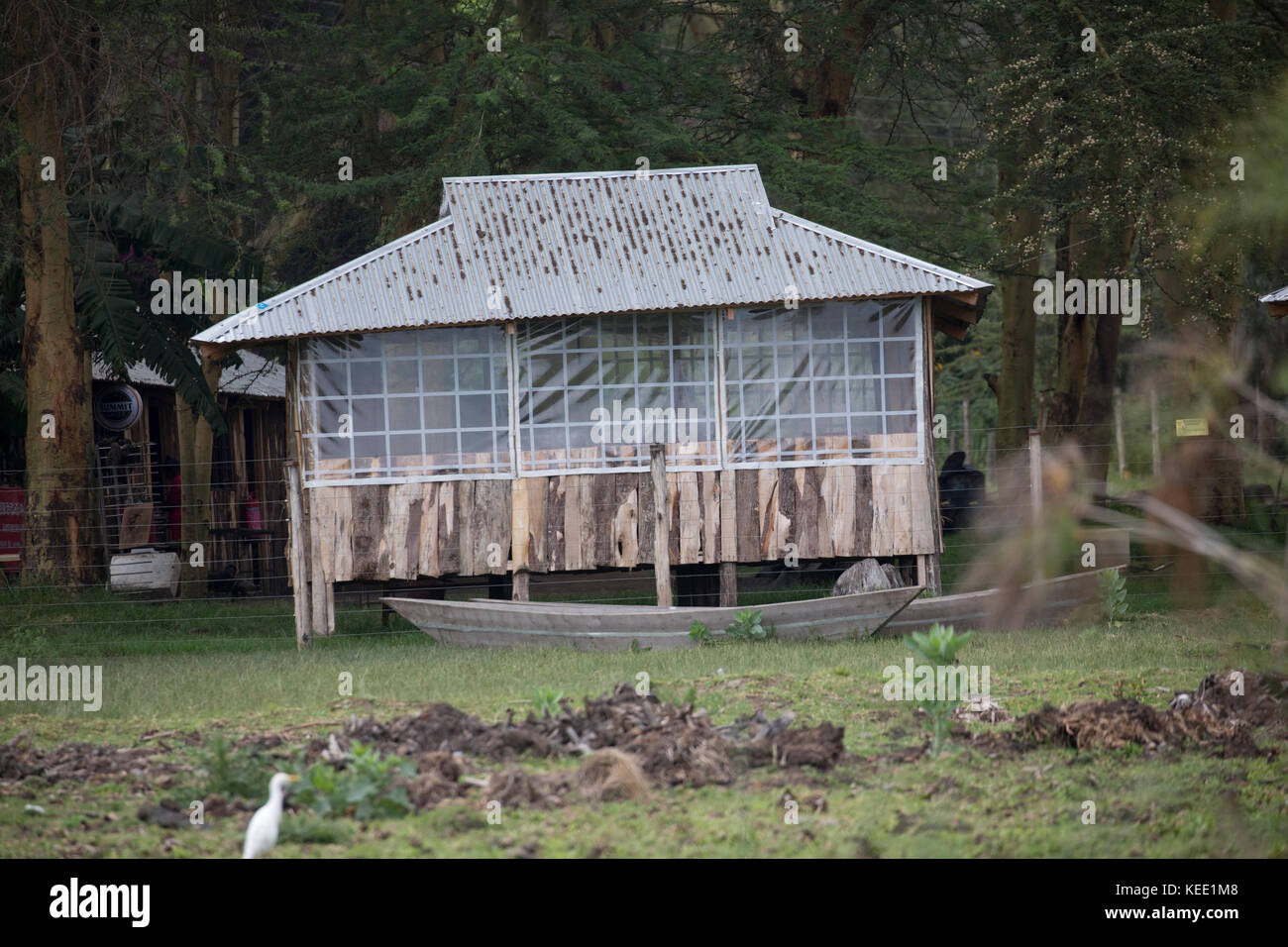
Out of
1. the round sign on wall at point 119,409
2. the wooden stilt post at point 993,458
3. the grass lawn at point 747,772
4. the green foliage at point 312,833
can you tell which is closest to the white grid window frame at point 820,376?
the wooden stilt post at point 993,458

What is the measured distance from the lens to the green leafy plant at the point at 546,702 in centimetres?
833

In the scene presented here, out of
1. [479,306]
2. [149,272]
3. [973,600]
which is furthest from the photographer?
[149,272]

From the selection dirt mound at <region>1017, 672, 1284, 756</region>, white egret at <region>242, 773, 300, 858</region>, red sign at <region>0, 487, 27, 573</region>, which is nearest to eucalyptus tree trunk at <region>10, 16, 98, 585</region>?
red sign at <region>0, 487, 27, 573</region>

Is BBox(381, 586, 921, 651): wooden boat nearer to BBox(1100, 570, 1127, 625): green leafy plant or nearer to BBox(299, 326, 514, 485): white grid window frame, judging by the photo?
BBox(299, 326, 514, 485): white grid window frame

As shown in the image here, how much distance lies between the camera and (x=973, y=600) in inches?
501

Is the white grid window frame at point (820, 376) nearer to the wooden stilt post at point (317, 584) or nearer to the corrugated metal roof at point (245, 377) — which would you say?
the wooden stilt post at point (317, 584)

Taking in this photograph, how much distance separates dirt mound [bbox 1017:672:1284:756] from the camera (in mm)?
7871

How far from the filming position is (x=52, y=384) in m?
16.5

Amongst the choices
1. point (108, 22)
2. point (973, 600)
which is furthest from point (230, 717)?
point (108, 22)

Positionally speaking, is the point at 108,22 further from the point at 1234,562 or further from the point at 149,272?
the point at 1234,562

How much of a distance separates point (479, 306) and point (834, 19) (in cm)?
953

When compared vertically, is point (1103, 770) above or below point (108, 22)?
below

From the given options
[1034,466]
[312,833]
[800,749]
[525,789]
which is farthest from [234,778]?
[1034,466]

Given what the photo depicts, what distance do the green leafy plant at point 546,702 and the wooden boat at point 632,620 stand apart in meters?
4.09
